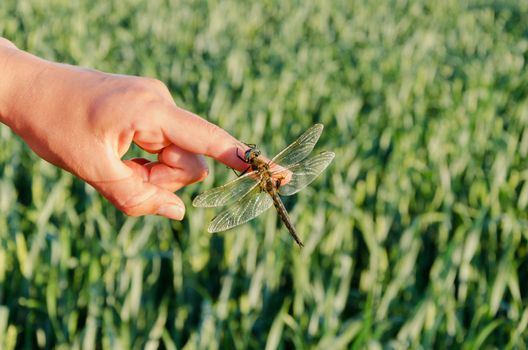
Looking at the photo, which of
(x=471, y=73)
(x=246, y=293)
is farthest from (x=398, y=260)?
(x=471, y=73)

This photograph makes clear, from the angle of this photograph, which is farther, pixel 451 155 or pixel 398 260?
pixel 451 155

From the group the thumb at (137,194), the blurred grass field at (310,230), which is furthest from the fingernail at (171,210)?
the blurred grass field at (310,230)

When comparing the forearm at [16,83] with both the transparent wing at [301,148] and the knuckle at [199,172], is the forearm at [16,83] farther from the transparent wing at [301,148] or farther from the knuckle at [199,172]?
the transparent wing at [301,148]

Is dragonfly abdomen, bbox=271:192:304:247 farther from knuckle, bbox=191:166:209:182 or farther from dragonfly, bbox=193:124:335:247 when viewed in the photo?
knuckle, bbox=191:166:209:182

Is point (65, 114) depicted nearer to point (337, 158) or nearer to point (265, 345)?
point (265, 345)

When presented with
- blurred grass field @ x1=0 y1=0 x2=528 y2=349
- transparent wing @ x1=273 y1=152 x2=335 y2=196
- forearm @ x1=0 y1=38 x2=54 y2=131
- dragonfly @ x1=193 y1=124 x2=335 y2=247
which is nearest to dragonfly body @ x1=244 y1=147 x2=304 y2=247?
dragonfly @ x1=193 y1=124 x2=335 y2=247

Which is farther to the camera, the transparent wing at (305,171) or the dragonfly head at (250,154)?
the transparent wing at (305,171)
